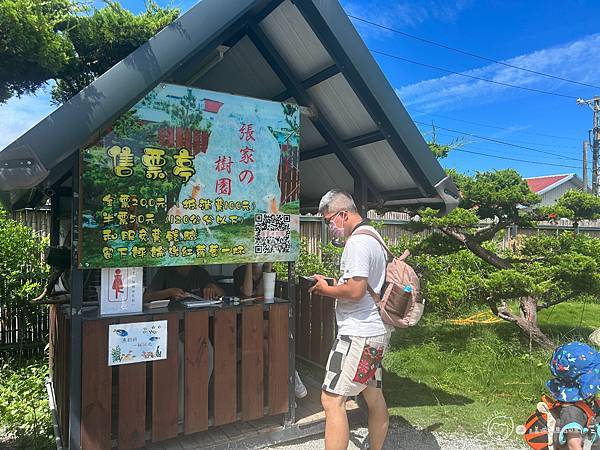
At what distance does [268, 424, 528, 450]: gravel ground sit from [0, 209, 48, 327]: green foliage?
3.91 meters

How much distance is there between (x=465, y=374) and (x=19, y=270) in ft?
18.1

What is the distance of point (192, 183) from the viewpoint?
320 centimetres

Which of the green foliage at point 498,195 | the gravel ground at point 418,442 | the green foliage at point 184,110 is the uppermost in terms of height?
the green foliage at point 184,110

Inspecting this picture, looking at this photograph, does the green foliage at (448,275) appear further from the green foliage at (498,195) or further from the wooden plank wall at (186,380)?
the wooden plank wall at (186,380)

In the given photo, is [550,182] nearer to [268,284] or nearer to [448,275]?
[448,275]

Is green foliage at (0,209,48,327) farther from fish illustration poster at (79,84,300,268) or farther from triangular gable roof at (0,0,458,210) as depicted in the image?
fish illustration poster at (79,84,300,268)

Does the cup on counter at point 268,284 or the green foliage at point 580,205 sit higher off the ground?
the green foliage at point 580,205

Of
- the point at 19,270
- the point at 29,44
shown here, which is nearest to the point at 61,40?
the point at 29,44

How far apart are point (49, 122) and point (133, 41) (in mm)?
7694

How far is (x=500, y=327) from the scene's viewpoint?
732 centimetres

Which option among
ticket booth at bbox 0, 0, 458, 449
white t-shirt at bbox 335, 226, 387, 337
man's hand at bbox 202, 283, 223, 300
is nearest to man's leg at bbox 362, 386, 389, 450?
white t-shirt at bbox 335, 226, 387, 337

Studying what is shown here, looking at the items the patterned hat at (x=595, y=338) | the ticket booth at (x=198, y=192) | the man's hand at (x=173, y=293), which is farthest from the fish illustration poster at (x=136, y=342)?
the patterned hat at (x=595, y=338)

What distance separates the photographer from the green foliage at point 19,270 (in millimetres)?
5391

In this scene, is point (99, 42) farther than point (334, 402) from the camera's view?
Yes
